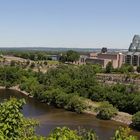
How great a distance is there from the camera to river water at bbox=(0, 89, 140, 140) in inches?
1307

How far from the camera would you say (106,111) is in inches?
1517

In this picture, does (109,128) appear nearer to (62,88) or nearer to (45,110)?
(45,110)

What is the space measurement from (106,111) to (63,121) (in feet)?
15.2

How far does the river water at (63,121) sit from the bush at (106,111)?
74 centimetres

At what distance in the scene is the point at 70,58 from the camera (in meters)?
101

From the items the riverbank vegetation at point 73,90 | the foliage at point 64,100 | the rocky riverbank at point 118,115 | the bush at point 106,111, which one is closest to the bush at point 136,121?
the rocky riverbank at point 118,115

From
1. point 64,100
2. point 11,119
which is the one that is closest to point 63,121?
point 64,100

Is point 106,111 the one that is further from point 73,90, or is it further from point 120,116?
point 73,90

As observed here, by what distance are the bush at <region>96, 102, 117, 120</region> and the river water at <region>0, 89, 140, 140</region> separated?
29.2 inches

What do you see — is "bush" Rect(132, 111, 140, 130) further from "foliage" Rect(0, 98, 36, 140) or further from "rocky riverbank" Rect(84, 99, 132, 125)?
"foliage" Rect(0, 98, 36, 140)

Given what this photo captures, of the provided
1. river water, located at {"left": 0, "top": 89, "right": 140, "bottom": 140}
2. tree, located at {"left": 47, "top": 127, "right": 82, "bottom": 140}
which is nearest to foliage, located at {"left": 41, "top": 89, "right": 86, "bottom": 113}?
river water, located at {"left": 0, "top": 89, "right": 140, "bottom": 140}

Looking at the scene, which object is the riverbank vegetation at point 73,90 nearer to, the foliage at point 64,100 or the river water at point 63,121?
the foliage at point 64,100

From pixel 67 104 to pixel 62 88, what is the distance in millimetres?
7290

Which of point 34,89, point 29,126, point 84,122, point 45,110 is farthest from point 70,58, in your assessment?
point 29,126
